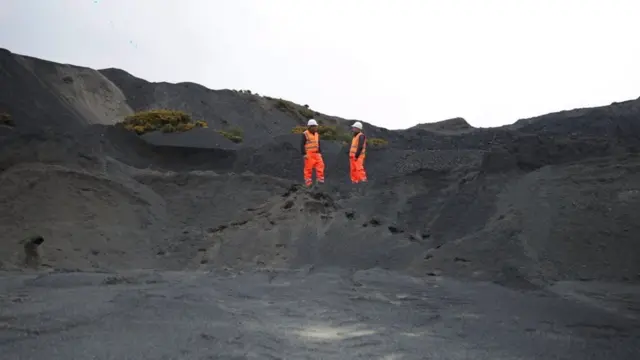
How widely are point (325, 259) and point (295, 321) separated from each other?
4.09 metres

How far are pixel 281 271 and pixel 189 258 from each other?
6.77 feet

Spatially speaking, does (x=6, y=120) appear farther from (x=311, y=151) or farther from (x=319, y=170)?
(x=319, y=170)

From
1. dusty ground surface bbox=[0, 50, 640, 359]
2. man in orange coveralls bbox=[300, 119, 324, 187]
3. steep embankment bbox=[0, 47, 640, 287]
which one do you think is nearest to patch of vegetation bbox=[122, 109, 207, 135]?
dusty ground surface bbox=[0, 50, 640, 359]

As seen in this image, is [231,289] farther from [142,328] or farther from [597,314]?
[597,314]

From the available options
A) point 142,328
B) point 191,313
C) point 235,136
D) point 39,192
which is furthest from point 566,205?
point 235,136

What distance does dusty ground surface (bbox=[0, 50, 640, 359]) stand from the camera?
17.0ft

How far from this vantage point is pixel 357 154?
1391cm

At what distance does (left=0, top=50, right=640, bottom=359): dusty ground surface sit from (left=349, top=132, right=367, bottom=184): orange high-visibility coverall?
0.62 metres

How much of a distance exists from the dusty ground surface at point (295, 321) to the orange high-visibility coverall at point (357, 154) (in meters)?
5.92

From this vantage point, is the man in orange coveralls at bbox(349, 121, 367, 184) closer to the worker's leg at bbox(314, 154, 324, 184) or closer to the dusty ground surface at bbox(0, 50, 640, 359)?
the dusty ground surface at bbox(0, 50, 640, 359)

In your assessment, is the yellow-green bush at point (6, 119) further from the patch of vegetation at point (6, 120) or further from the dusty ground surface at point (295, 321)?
the dusty ground surface at point (295, 321)

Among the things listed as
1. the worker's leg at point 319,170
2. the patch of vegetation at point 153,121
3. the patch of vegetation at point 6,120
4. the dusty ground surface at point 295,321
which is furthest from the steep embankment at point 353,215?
the patch of vegetation at point 153,121

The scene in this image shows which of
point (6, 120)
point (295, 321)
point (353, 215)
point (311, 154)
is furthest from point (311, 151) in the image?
point (6, 120)

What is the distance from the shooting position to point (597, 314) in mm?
6199
